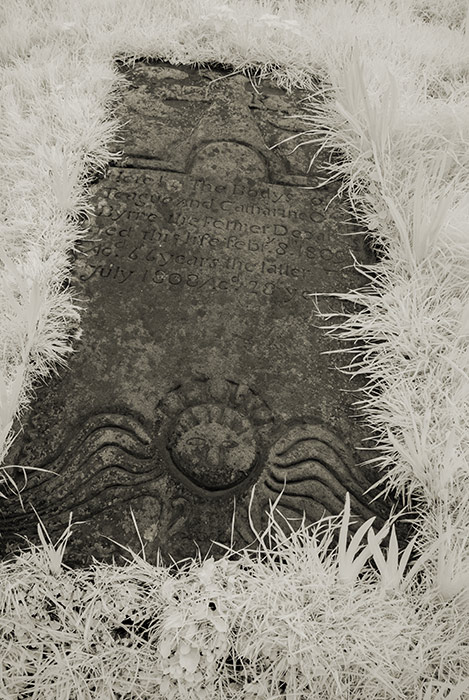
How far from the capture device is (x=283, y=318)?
6.01 feet

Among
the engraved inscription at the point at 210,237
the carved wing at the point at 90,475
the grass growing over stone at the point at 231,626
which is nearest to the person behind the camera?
the grass growing over stone at the point at 231,626

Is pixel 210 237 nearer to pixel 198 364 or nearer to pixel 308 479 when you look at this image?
pixel 198 364

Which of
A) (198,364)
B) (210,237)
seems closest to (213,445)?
(198,364)

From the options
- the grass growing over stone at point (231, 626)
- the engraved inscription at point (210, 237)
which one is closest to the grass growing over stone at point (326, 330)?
the grass growing over stone at point (231, 626)

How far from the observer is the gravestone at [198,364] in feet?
4.86

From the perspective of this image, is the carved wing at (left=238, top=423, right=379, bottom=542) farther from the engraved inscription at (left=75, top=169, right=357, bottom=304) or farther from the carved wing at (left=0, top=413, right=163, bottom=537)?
the engraved inscription at (left=75, top=169, right=357, bottom=304)

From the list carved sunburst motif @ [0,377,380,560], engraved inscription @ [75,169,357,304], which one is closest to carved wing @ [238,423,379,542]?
Result: carved sunburst motif @ [0,377,380,560]

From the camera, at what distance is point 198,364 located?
5.64 feet

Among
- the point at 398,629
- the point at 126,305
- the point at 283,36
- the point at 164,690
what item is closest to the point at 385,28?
the point at 283,36

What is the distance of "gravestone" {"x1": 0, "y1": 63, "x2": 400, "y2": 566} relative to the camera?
4.86 feet

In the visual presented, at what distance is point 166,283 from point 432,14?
272cm

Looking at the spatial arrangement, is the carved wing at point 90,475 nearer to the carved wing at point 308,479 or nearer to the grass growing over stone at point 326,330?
the grass growing over stone at point 326,330

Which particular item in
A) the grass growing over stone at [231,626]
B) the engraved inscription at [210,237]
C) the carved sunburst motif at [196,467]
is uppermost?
the engraved inscription at [210,237]

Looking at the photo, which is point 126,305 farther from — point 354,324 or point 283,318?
point 354,324
